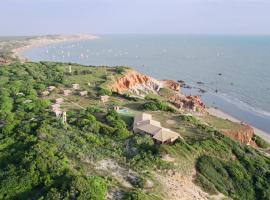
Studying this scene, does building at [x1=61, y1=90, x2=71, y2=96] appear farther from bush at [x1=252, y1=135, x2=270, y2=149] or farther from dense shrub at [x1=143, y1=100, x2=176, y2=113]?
bush at [x1=252, y1=135, x2=270, y2=149]

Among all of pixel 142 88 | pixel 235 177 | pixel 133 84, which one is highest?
pixel 235 177

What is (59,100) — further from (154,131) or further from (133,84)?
(133,84)

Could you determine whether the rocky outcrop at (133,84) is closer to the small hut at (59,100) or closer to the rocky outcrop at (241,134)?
the small hut at (59,100)

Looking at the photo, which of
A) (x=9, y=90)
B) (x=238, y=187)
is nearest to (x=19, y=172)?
(x=238, y=187)

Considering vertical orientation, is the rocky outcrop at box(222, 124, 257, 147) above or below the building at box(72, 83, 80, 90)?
below

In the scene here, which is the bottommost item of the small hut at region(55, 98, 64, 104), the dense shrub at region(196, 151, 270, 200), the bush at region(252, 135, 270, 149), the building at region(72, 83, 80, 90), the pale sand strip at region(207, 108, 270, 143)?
the pale sand strip at region(207, 108, 270, 143)

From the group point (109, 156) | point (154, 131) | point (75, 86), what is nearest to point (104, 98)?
point (75, 86)

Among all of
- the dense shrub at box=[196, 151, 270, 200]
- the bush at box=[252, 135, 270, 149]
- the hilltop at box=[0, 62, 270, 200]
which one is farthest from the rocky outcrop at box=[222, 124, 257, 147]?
the dense shrub at box=[196, 151, 270, 200]
